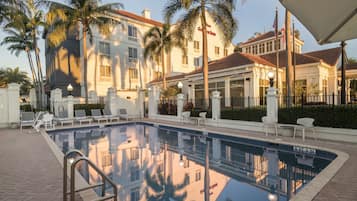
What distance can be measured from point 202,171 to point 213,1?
42.3ft

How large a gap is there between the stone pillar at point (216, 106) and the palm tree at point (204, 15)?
125 centimetres

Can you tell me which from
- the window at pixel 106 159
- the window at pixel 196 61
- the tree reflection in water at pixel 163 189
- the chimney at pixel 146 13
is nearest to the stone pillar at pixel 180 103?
the window at pixel 106 159

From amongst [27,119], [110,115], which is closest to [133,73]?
[110,115]

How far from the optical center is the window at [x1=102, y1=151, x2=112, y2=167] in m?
7.66

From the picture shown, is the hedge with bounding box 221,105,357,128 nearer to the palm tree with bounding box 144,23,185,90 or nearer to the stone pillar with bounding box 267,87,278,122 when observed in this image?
the stone pillar with bounding box 267,87,278,122

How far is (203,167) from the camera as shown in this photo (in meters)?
7.32

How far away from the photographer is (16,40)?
2530 centimetres

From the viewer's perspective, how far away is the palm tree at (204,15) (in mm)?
Result: 15328

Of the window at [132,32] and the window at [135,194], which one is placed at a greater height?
Answer: the window at [132,32]

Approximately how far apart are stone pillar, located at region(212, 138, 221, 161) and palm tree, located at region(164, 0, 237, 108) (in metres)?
5.19

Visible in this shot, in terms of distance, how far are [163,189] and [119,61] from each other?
27.5 metres

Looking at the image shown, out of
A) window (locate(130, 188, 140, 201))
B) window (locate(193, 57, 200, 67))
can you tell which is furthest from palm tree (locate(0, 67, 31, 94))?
window (locate(130, 188, 140, 201))

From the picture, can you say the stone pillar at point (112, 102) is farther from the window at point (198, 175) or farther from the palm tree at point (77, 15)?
the window at point (198, 175)

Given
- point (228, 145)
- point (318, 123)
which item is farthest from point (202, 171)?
point (318, 123)
